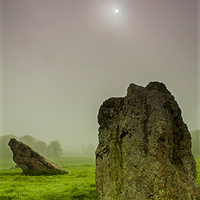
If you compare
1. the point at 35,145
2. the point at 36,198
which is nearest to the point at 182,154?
the point at 36,198

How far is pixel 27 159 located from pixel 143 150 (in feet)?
66.0

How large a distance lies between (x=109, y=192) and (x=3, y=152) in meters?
106

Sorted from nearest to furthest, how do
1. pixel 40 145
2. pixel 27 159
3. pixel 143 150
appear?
pixel 143 150
pixel 27 159
pixel 40 145

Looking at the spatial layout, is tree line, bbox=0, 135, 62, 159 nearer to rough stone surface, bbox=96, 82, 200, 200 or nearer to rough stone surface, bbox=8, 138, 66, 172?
rough stone surface, bbox=8, 138, 66, 172

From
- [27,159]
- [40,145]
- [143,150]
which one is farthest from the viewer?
[40,145]

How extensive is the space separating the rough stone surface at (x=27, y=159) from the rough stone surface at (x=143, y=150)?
54.4 feet

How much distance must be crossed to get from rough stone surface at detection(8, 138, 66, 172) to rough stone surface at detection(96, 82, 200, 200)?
54.4ft

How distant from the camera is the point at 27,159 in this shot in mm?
21766

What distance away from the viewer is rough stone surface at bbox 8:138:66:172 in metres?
21.7

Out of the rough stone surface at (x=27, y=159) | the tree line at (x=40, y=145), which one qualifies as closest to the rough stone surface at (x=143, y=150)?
the rough stone surface at (x=27, y=159)

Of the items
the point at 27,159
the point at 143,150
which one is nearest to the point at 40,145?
the point at 27,159

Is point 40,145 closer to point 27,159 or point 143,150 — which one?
point 27,159

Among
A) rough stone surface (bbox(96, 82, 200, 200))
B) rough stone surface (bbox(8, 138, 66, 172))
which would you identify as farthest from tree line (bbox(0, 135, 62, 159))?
rough stone surface (bbox(96, 82, 200, 200))

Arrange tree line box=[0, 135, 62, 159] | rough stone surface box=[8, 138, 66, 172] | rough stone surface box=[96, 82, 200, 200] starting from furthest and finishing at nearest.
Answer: tree line box=[0, 135, 62, 159] < rough stone surface box=[8, 138, 66, 172] < rough stone surface box=[96, 82, 200, 200]
